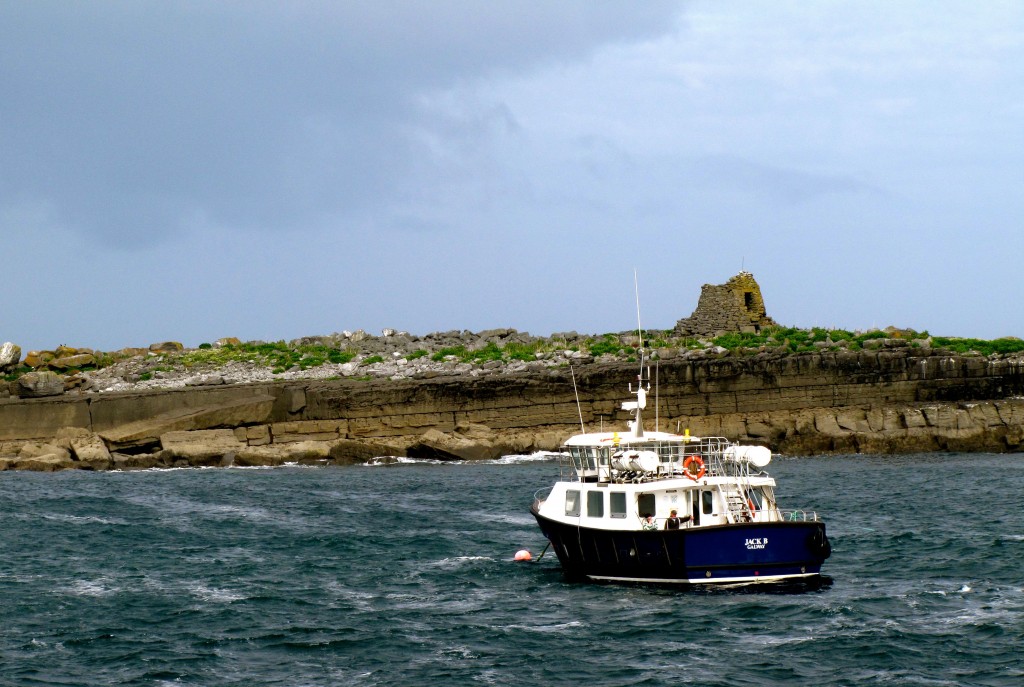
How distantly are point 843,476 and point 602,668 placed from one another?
29571 mm

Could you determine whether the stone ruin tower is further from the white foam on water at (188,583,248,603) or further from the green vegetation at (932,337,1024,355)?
the white foam on water at (188,583,248,603)

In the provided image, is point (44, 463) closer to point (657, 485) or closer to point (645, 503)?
point (645, 503)

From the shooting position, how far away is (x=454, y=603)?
1041 inches

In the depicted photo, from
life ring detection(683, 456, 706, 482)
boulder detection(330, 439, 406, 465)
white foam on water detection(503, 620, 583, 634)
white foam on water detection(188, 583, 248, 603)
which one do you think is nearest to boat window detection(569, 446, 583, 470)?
life ring detection(683, 456, 706, 482)

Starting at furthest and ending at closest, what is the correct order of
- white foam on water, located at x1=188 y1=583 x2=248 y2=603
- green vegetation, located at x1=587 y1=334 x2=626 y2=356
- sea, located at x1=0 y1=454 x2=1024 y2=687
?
1. green vegetation, located at x1=587 y1=334 x2=626 y2=356
2. white foam on water, located at x1=188 y1=583 x2=248 y2=603
3. sea, located at x1=0 y1=454 x2=1024 y2=687

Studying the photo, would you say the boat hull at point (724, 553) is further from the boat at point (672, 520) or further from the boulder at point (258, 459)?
the boulder at point (258, 459)

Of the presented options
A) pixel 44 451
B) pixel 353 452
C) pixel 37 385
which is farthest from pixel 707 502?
pixel 37 385

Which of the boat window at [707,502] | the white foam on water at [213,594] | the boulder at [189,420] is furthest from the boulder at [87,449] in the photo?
the boat window at [707,502]

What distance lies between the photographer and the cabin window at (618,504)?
26.9m

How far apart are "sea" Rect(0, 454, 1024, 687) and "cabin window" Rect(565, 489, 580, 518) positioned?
1566 millimetres

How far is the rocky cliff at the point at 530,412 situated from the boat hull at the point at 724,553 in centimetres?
3385

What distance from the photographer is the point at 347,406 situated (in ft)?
208

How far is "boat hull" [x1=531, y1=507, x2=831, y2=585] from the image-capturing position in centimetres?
2552

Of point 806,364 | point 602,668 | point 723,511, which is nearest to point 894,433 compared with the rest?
point 806,364
